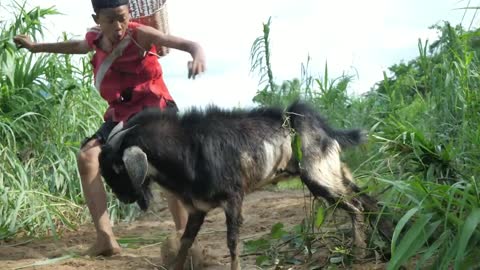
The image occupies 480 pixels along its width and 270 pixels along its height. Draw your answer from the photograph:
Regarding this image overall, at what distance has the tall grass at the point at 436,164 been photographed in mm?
3287

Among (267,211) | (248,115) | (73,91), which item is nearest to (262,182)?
(248,115)

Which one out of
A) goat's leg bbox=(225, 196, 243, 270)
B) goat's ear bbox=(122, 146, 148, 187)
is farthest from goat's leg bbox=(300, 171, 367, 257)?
goat's ear bbox=(122, 146, 148, 187)

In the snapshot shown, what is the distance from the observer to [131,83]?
15.7ft

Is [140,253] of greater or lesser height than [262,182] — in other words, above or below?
below

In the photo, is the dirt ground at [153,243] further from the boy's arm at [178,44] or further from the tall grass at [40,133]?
the boy's arm at [178,44]

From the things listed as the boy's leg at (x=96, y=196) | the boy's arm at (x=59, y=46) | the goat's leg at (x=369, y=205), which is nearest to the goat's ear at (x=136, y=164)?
the boy's leg at (x=96, y=196)

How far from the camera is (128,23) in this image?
4656mm

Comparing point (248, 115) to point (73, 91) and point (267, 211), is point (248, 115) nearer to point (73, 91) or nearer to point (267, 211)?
point (267, 211)

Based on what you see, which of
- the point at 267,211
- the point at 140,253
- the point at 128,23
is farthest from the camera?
the point at 267,211

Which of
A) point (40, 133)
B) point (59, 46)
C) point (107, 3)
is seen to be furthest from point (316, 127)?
point (40, 133)

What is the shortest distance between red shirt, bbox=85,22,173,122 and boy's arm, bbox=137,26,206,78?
19cm

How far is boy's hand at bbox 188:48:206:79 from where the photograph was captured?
3.86 meters

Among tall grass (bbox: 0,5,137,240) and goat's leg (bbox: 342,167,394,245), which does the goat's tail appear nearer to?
goat's leg (bbox: 342,167,394,245)

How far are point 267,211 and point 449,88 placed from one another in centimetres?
226
